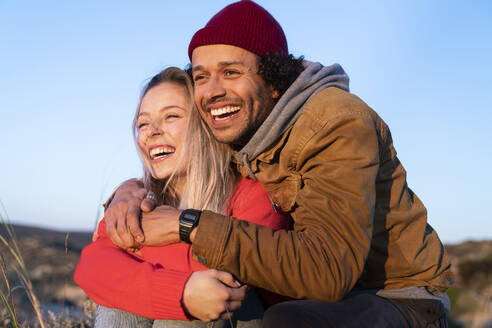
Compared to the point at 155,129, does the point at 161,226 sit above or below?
below

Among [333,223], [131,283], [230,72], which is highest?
[230,72]

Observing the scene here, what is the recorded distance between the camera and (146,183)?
3406 millimetres

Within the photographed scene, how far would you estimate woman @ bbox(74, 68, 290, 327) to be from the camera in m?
2.31

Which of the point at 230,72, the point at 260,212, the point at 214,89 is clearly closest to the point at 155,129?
the point at 214,89

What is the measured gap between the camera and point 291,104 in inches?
104

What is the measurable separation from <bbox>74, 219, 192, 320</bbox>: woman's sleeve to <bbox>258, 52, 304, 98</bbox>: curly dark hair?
1425 millimetres

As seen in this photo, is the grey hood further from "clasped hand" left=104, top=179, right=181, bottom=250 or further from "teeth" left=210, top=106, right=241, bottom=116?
"clasped hand" left=104, top=179, right=181, bottom=250

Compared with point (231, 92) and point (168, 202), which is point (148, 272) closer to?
point (168, 202)

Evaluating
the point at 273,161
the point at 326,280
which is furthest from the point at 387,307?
the point at 273,161

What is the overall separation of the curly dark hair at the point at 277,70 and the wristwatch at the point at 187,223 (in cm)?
119

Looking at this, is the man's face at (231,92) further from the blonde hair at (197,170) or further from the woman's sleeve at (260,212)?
the woman's sleeve at (260,212)

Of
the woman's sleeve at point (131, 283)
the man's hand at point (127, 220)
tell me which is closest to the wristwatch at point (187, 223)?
the woman's sleeve at point (131, 283)

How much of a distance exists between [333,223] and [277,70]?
1.30 meters

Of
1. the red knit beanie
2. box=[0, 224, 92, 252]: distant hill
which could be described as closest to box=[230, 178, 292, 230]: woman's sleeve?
the red knit beanie
